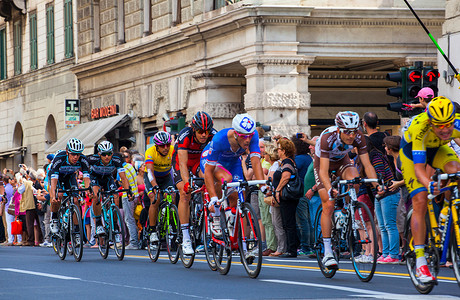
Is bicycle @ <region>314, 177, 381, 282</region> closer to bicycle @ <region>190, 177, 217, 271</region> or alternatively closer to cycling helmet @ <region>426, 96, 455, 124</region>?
bicycle @ <region>190, 177, 217, 271</region>

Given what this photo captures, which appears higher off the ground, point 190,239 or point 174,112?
point 174,112

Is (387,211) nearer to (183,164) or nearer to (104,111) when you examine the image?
(183,164)

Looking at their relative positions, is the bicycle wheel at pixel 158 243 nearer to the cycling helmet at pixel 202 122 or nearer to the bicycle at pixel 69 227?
the bicycle at pixel 69 227

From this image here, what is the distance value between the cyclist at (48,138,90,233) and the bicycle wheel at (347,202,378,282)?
6351mm

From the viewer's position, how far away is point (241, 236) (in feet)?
40.0

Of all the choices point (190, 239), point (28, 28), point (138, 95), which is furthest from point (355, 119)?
point (28, 28)

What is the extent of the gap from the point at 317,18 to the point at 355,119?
50.0 feet

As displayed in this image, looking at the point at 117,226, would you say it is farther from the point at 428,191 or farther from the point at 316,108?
the point at 316,108

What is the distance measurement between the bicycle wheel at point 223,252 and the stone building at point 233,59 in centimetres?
1356

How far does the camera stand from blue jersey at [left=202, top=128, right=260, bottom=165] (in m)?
12.6

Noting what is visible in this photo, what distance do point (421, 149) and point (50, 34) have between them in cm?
3320

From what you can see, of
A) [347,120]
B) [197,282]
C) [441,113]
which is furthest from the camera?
[347,120]

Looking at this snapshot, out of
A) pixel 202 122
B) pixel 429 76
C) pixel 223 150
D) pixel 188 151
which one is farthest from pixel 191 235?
pixel 429 76

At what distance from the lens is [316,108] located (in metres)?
30.2
